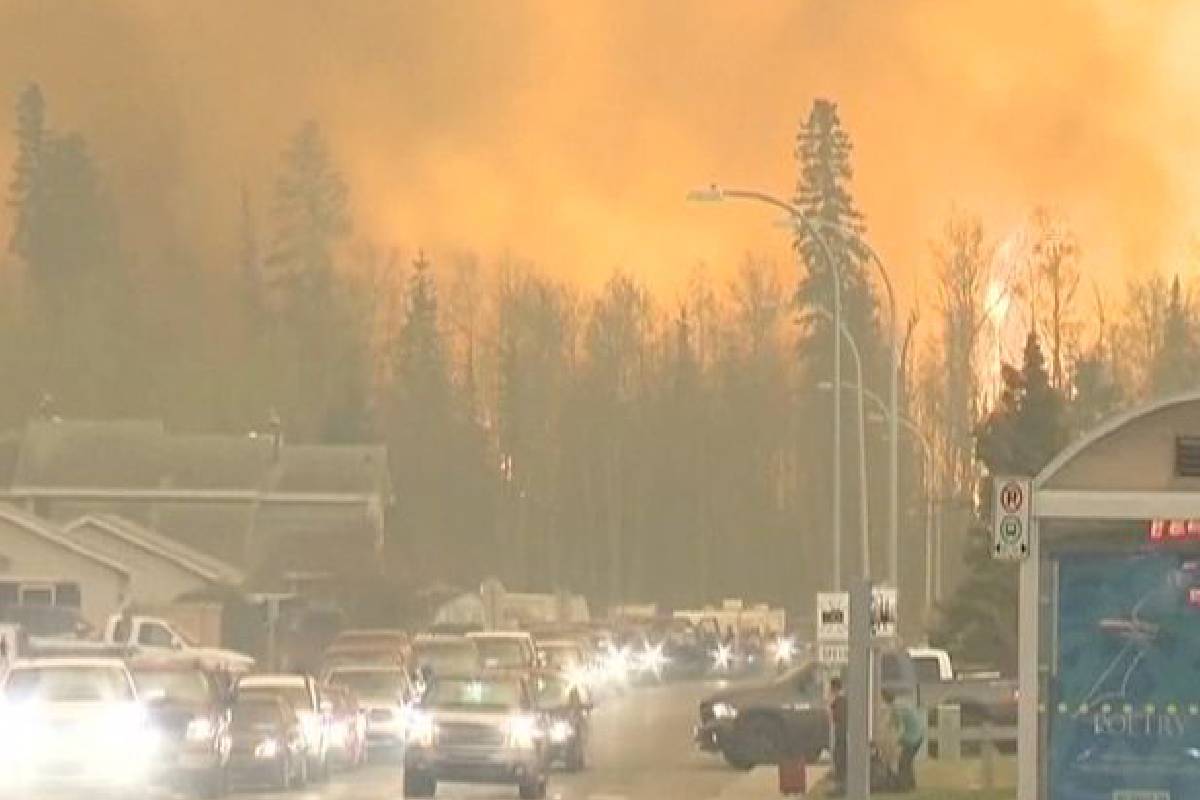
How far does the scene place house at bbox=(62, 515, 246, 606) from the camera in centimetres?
8181

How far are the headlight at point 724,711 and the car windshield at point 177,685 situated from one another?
9.11m

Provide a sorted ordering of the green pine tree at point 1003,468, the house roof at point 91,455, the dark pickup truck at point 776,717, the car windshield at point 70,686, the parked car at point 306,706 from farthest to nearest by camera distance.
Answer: the house roof at point 91,455 → the green pine tree at point 1003,468 → the dark pickup truck at point 776,717 → the parked car at point 306,706 → the car windshield at point 70,686

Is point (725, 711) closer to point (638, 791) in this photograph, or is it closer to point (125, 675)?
point (638, 791)

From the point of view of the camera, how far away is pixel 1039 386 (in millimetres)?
52250

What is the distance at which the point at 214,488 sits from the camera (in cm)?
9381

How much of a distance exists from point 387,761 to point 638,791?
9.02 meters

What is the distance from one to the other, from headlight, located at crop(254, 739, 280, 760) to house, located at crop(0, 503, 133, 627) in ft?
141

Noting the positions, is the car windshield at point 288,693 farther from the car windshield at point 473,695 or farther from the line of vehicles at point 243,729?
the car windshield at point 473,695

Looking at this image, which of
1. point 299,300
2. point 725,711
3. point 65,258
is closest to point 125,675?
point 725,711

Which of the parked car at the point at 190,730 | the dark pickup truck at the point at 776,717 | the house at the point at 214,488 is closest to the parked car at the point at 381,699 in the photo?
the dark pickup truck at the point at 776,717

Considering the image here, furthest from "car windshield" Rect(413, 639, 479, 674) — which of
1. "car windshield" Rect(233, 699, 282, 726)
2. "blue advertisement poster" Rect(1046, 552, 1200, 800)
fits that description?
"blue advertisement poster" Rect(1046, 552, 1200, 800)

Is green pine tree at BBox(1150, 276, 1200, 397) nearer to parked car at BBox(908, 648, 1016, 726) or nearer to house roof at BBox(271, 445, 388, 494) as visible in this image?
house roof at BBox(271, 445, 388, 494)

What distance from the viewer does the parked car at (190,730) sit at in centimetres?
3322

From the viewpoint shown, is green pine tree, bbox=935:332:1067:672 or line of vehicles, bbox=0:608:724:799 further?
green pine tree, bbox=935:332:1067:672
